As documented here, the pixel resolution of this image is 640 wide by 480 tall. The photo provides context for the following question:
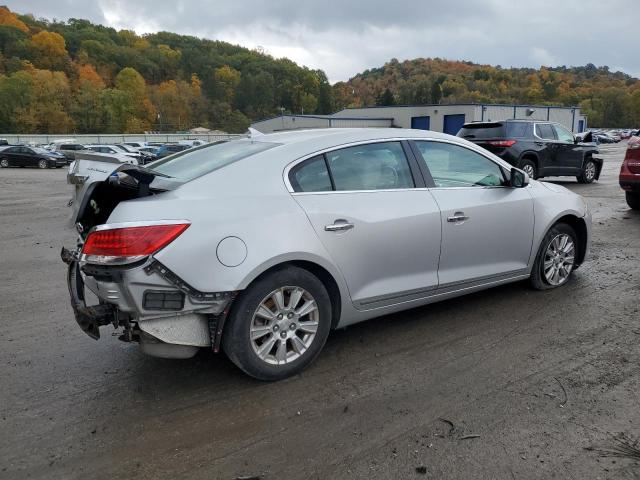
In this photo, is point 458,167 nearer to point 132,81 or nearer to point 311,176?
point 311,176

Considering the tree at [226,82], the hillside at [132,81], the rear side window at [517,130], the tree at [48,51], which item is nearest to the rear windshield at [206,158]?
the rear side window at [517,130]

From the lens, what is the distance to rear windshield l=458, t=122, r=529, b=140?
13805mm

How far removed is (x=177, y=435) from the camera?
2865 mm

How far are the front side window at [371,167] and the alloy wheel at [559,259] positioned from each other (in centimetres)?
187

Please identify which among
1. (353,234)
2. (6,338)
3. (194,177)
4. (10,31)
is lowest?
(6,338)

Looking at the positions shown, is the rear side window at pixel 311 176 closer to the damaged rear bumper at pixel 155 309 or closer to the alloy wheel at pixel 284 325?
the alloy wheel at pixel 284 325

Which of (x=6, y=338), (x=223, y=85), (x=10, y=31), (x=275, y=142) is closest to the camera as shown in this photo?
(x=275, y=142)

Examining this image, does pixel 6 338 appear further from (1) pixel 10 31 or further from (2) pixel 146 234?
(1) pixel 10 31

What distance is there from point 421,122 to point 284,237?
46.1 metres

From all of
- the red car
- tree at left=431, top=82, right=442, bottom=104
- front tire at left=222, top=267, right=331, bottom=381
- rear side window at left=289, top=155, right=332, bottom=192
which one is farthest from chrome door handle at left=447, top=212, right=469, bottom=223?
tree at left=431, top=82, right=442, bottom=104

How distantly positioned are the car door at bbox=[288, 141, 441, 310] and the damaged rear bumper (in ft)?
2.90

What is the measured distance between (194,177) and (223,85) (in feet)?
452

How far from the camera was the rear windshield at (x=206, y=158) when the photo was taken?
3605 mm

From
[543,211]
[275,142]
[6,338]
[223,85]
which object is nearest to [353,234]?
[275,142]
